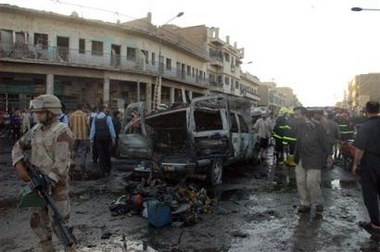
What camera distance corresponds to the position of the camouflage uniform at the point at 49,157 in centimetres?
445

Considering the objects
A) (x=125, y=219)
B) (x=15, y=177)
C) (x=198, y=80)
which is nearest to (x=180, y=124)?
(x=125, y=219)

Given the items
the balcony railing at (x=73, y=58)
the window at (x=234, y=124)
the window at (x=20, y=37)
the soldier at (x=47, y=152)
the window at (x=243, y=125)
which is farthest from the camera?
the window at (x=20, y=37)

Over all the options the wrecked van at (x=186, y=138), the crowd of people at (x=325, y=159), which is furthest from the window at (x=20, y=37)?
the crowd of people at (x=325, y=159)

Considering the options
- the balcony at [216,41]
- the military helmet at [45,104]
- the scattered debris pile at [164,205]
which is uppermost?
the balcony at [216,41]

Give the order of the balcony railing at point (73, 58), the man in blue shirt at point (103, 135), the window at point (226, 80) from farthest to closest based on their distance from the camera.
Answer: the window at point (226, 80)
the balcony railing at point (73, 58)
the man in blue shirt at point (103, 135)

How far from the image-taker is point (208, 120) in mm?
10852

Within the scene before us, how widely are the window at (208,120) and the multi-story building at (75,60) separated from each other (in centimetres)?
2344

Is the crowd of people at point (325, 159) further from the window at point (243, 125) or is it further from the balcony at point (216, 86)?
the balcony at point (216, 86)

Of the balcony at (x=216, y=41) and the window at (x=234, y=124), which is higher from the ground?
→ the balcony at (x=216, y=41)

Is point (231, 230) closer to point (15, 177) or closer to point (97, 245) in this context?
point (97, 245)

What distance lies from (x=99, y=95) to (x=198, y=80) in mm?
18057

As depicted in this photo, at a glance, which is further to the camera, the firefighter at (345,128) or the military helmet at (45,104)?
the firefighter at (345,128)

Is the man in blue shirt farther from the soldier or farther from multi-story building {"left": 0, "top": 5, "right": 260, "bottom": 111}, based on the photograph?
multi-story building {"left": 0, "top": 5, "right": 260, "bottom": 111}

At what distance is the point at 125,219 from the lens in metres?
6.92
